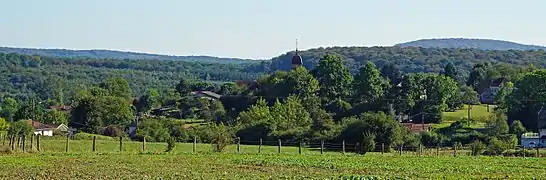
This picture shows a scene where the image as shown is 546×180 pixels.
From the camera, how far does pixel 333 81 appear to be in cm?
11556

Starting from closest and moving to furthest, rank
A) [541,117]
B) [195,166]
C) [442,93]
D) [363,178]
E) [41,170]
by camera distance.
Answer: [363,178], [41,170], [195,166], [541,117], [442,93]

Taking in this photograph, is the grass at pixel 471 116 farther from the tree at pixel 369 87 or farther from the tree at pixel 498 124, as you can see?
the tree at pixel 369 87

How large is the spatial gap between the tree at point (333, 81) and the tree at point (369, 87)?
13.7ft

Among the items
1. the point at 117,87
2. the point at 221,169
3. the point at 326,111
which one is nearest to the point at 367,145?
the point at 221,169

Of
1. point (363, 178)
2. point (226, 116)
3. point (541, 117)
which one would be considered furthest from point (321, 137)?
point (363, 178)

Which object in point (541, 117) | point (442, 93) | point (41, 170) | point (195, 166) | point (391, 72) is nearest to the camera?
point (41, 170)

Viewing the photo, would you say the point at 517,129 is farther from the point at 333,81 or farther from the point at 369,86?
the point at 333,81

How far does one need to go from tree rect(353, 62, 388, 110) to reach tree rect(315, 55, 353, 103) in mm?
4191

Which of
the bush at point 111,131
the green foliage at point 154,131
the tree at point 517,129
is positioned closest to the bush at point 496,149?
the tree at point 517,129

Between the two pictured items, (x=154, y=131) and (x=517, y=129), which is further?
(x=154, y=131)

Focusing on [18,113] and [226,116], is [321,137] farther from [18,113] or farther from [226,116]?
[18,113]

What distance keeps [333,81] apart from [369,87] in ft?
26.2

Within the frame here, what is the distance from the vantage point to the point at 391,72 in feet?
500

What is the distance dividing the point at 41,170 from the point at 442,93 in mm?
82041
